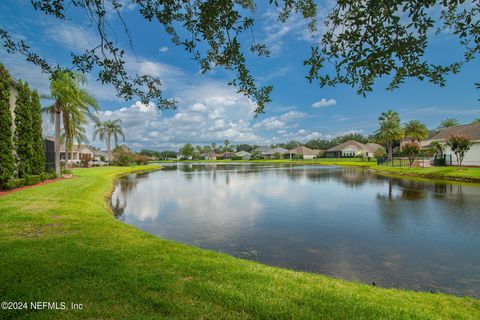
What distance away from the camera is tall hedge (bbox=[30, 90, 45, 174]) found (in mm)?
20516

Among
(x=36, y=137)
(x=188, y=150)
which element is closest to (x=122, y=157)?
(x=36, y=137)

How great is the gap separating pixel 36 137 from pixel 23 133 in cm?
166

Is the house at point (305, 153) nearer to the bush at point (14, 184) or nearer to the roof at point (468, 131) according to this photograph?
the roof at point (468, 131)

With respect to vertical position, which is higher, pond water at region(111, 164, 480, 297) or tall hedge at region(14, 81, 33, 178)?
tall hedge at region(14, 81, 33, 178)

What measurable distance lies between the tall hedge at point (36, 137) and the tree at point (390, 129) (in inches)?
2259

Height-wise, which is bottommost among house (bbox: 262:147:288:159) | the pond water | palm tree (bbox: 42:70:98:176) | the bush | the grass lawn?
the pond water

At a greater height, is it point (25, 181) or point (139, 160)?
point (139, 160)

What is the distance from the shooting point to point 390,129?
5444 centimetres

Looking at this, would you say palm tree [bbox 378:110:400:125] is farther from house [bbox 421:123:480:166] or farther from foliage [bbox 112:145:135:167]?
foliage [bbox 112:145:135:167]

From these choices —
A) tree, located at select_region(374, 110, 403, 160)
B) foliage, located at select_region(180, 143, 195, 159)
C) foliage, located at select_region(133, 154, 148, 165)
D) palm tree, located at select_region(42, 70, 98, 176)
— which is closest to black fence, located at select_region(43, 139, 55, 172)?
palm tree, located at select_region(42, 70, 98, 176)

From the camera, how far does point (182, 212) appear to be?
1358 cm

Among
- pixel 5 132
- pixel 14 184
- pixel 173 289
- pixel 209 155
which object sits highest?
pixel 5 132

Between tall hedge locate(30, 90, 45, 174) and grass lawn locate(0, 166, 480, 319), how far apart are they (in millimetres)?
17506

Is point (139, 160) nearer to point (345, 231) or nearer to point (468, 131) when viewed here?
point (345, 231)
